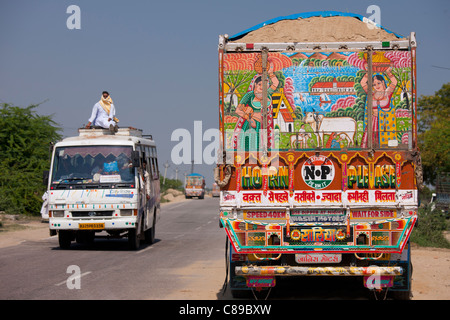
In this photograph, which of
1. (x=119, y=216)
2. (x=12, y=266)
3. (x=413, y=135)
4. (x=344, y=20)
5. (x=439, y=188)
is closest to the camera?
(x=413, y=135)

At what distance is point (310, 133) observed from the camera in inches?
377

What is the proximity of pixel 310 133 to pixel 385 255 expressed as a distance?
193 centimetres

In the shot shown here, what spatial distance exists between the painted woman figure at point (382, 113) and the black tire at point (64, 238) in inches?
447

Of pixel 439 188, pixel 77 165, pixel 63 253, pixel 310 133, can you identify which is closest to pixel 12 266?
pixel 63 253

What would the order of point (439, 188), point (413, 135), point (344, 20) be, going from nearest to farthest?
point (413, 135) → point (344, 20) → point (439, 188)

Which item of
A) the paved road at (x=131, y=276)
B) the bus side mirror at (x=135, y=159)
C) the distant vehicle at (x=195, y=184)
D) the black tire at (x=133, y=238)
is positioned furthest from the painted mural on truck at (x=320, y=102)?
the distant vehicle at (x=195, y=184)

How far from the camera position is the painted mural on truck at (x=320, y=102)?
31.2 ft

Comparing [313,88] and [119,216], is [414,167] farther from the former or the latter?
[119,216]

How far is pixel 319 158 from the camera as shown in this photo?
952 centimetres

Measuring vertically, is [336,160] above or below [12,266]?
above

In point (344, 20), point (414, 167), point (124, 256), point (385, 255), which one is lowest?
point (124, 256)

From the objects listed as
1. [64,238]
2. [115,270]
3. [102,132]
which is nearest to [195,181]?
[102,132]

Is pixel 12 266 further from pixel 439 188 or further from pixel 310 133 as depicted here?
pixel 439 188

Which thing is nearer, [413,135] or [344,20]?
[413,135]
